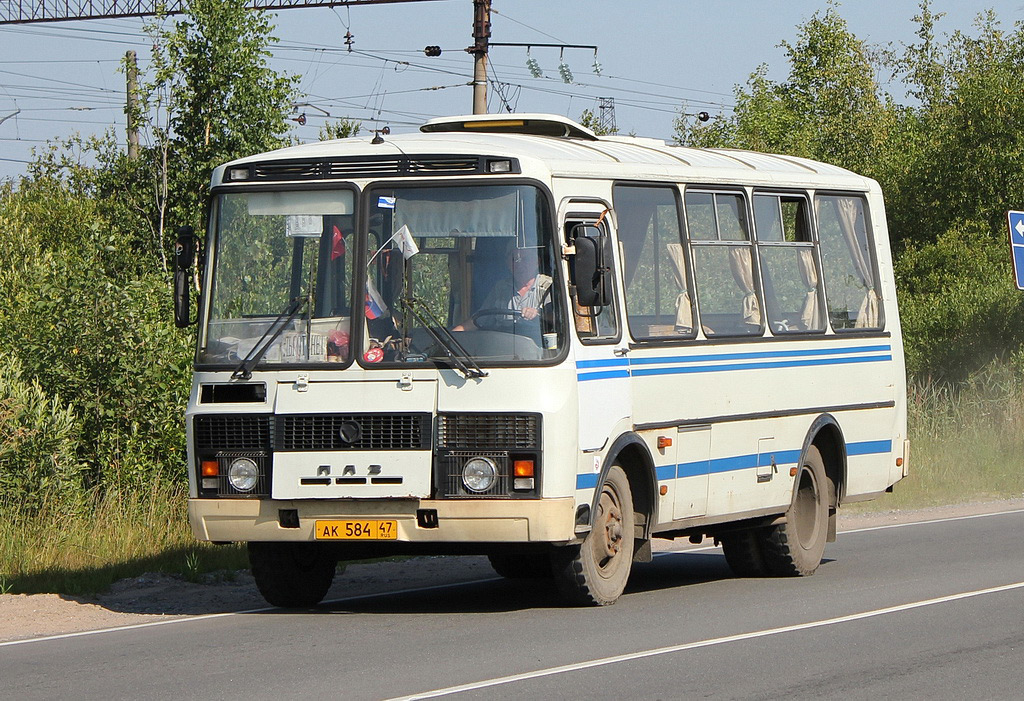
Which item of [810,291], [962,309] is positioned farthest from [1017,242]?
[810,291]

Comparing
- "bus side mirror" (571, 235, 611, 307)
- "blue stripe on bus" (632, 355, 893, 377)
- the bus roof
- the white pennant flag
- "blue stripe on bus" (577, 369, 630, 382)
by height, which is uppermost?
the bus roof

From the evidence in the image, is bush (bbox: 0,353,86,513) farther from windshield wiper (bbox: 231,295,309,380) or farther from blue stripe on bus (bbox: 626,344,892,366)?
blue stripe on bus (bbox: 626,344,892,366)

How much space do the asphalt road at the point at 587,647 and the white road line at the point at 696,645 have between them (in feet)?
0.06

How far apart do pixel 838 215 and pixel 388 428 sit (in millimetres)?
5712

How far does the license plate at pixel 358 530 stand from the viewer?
416 inches

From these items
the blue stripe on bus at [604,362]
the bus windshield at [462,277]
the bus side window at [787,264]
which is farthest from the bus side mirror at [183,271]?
the bus side window at [787,264]

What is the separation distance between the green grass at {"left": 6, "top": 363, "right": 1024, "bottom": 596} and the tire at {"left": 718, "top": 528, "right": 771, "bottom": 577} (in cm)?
394

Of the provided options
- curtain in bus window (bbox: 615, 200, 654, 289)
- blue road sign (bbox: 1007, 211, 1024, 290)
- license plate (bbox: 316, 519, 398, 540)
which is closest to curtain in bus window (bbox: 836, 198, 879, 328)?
curtain in bus window (bbox: 615, 200, 654, 289)

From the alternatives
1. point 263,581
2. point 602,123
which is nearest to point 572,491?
point 263,581

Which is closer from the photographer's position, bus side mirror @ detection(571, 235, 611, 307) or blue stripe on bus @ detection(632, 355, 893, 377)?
bus side mirror @ detection(571, 235, 611, 307)

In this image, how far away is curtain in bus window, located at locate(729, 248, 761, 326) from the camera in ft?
43.2

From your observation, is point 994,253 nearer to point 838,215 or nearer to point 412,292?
point 838,215

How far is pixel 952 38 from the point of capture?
47.0 metres

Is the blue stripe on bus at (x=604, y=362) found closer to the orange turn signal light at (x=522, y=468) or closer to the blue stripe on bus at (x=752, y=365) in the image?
the blue stripe on bus at (x=752, y=365)
